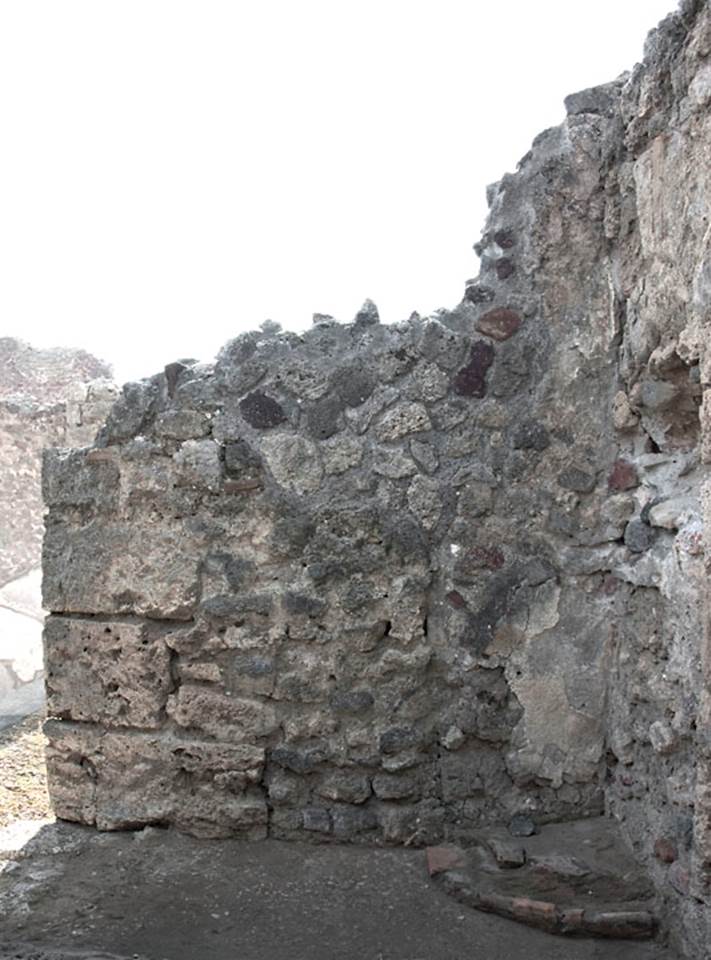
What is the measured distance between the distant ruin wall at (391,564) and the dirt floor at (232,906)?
0.11 meters

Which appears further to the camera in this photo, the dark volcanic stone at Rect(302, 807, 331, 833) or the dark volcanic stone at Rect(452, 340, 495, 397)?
the dark volcanic stone at Rect(452, 340, 495, 397)

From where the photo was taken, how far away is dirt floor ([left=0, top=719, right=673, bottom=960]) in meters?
2.28

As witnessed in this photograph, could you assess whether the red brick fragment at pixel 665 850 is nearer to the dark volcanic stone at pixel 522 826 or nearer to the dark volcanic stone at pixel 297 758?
the dark volcanic stone at pixel 522 826

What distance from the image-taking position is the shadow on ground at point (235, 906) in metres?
2.28

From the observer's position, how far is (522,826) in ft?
9.11

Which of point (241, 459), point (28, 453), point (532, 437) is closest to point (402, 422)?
point (532, 437)

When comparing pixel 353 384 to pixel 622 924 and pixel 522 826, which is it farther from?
pixel 622 924

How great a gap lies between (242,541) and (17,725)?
261 cm

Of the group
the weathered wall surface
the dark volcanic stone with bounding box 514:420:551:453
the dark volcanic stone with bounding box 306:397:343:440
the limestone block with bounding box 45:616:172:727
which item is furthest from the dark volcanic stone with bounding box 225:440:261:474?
the weathered wall surface

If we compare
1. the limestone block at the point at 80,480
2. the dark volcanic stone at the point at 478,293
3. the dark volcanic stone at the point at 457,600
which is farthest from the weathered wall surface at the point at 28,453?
the dark volcanic stone at the point at 478,293

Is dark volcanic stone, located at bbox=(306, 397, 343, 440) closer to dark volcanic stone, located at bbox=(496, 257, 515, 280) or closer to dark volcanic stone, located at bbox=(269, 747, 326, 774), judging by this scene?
dark volcanic stone, located at bbox=(496, 257, 515, 280)

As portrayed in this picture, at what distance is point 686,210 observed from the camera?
2.30 m

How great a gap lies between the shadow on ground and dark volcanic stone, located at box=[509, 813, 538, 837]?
0.28m

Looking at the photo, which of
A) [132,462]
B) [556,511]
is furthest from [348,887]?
[132,462]
